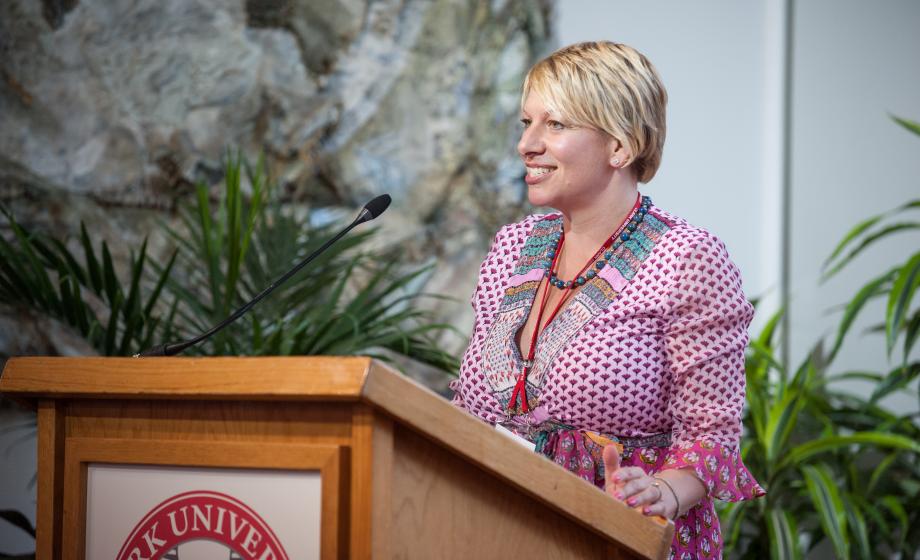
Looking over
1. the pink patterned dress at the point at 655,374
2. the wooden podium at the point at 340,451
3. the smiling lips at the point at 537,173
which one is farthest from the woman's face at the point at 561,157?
the wooden podium at the point at 340,451

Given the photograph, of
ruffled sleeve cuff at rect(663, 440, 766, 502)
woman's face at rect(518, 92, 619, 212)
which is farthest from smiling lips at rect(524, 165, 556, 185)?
ruffled sleeve cuff at rect(663, 440, 766, 502)

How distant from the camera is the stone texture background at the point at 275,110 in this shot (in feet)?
8.61

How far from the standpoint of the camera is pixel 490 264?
1.66m

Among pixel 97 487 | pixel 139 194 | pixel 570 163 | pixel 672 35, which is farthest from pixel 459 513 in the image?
pixel 672 35

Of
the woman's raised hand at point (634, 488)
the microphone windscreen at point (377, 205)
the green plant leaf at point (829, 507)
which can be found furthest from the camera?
the green plant leaf at point (829, 507)

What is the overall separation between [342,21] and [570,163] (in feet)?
5.38

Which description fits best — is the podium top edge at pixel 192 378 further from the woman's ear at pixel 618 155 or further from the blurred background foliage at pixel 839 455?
the blurred background foliage at pixel 839 455

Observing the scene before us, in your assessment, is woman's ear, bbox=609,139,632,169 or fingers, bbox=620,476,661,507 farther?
woman's ear, bbox=609,139,632,169

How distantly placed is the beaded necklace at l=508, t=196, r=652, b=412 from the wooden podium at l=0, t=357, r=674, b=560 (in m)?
0.38

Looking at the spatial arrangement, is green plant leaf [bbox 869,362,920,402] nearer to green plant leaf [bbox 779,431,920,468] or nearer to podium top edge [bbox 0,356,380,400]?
green plant leaf [bbox 779,431,920,468]

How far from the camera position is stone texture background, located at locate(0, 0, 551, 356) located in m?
2.62

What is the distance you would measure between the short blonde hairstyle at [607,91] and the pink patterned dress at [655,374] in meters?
0.15

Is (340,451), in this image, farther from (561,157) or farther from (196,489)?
(561,157)

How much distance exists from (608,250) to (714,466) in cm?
36
